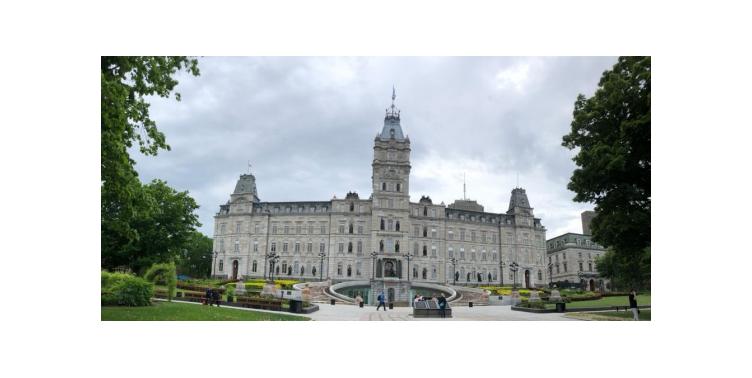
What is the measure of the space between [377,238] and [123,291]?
1489 inches

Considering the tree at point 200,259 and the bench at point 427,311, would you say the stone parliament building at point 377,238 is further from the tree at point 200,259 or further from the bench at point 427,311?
the bench at point 427,311

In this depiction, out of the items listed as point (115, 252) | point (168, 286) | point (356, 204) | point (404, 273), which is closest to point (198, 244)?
point (356, 204)

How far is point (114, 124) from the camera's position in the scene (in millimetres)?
11297

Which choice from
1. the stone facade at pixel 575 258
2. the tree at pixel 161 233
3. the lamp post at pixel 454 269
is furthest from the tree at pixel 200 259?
the stone facade at pixel 575 258

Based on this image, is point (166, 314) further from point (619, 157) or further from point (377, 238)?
point (377, 238)

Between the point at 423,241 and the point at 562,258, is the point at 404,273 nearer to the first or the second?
the point at 423,241

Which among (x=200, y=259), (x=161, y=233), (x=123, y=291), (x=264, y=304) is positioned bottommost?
(x=200, y=259)

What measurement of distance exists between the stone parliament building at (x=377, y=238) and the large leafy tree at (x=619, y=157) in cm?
3520

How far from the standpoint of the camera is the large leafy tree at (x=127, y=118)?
1112 centimetres

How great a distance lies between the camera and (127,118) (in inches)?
496

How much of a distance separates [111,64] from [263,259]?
45.3 m

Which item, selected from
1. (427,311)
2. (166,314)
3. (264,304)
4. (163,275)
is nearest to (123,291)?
(166,314)

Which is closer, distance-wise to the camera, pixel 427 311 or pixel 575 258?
pixel 427 311

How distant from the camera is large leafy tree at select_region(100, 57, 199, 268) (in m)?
11.1
